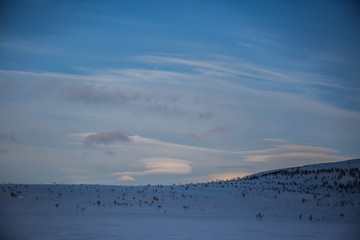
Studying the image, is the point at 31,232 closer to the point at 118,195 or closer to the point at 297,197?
the point at 118,195

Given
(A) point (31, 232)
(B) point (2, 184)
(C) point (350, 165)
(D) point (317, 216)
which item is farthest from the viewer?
(C) point (350, 165)

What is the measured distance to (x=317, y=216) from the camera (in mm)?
20516

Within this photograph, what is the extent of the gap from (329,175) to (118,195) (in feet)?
73.9

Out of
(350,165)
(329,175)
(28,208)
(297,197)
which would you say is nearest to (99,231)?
(28,208)

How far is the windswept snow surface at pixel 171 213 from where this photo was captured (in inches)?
457

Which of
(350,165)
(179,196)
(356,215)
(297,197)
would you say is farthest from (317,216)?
(350,165)

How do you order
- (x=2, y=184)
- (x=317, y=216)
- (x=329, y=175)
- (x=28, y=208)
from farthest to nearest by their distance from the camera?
(x=329, y=175) → (x=2, y=184) → (x=317, y=216) → (x=28, y=208)

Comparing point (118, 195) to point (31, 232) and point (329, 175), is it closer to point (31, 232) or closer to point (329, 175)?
point (31, 232)

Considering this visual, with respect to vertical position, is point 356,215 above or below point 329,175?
below

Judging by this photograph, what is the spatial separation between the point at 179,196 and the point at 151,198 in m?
1.96

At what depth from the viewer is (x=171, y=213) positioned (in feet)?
60.8

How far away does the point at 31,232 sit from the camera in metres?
11.0

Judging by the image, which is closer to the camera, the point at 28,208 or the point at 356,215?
the point at 28,208

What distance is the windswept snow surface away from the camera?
11.6m
